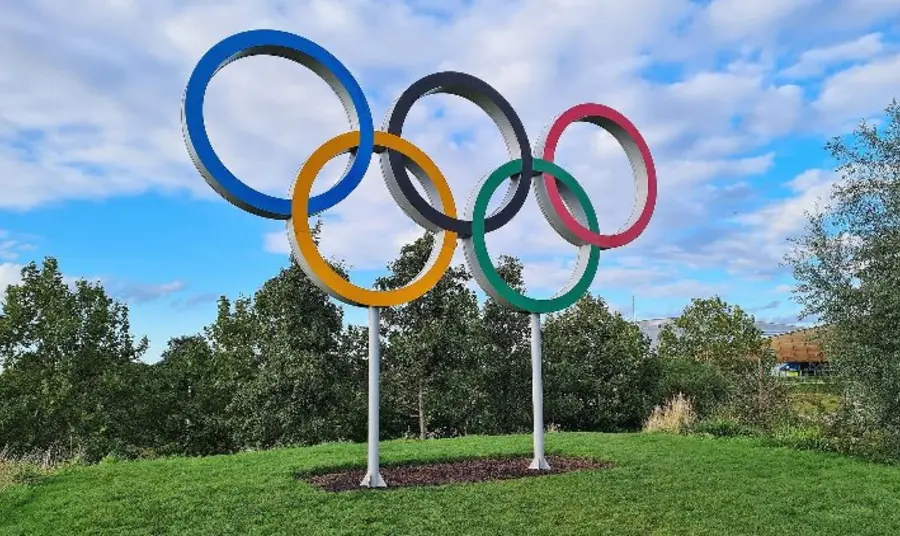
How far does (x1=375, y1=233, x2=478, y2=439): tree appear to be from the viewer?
17078mm

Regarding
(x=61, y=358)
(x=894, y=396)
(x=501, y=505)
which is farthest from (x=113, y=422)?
(x=894, y=396)

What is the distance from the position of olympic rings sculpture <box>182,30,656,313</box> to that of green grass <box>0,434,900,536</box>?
233 centimetres

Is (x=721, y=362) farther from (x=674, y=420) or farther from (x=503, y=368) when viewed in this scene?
(x=674, y=420)

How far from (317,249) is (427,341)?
870 centimetres

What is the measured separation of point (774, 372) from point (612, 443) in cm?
644

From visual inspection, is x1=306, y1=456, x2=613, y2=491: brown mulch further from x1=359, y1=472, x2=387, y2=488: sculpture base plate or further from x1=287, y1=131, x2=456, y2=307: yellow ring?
x1=287, y1=131, x2=456, y2=307: yellow ring

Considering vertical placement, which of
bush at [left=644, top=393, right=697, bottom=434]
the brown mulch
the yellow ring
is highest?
the yellow ring

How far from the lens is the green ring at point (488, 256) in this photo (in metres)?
9.49

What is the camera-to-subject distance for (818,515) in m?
7.52

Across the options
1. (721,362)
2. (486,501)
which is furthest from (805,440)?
(721,362)

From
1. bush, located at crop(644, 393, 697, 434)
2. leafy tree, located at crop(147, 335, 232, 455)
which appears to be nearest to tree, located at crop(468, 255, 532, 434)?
bush, located at crop(644, 393, 697, 434)

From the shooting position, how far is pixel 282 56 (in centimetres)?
876

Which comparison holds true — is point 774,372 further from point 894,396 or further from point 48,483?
point 48,483

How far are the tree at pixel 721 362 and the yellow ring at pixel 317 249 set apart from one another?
8.05m
